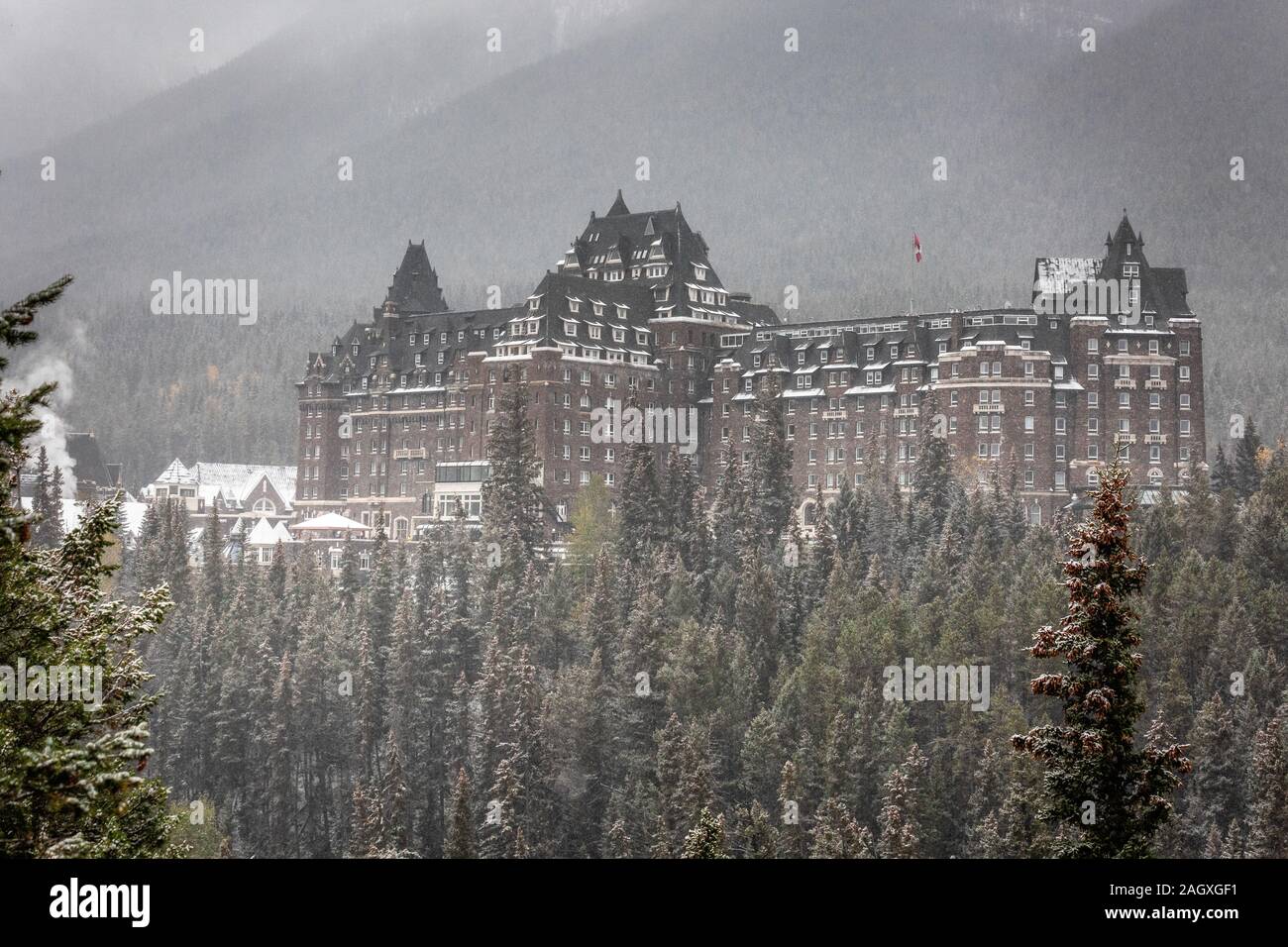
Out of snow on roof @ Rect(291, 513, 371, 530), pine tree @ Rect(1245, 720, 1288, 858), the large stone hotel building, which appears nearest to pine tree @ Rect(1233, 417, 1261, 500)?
the large stone hotel building

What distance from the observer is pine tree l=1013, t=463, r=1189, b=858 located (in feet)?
110

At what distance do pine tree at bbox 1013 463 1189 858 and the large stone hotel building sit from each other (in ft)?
338

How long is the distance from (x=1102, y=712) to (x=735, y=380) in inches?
4711

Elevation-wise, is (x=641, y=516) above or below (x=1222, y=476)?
below

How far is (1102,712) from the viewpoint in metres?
33.7

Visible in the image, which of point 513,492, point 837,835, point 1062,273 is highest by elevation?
point 1062,273

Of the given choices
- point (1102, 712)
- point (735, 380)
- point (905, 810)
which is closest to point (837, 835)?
point (905, 810)

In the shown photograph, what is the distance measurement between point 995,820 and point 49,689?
62.0 m

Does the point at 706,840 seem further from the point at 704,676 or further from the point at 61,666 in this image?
the point at 704,676

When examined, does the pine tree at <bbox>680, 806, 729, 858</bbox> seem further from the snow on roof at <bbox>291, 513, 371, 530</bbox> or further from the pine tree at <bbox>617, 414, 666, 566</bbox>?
the snow on roof at <bbox>291, 513, 371, 530</bbox>

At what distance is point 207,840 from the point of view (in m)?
92.9
